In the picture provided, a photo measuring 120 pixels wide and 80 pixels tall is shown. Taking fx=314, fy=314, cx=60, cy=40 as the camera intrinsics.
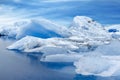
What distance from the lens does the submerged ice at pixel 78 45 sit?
19.7 feet

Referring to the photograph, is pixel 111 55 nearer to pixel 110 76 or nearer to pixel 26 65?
pixel 110 76

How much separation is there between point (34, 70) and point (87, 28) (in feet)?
20.6

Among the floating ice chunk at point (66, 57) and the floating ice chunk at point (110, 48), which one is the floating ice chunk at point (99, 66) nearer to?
the floating ice chunk at point (110, 48)

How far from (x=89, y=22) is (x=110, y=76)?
765 cm

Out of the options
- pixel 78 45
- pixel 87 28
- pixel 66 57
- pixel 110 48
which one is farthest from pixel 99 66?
pixel 87 28

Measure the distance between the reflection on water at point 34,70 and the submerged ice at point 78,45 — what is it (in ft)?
0.63

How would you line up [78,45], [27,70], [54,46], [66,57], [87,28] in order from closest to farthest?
[27,70], [66,57], [54,46], [78,45], [87,28]

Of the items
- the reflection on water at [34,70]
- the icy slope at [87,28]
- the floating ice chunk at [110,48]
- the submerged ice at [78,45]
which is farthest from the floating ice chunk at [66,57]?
the icy slope at [87,28]

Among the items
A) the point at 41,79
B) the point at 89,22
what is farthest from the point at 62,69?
the point at 89,22

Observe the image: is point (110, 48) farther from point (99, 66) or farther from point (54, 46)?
point (54, 46)

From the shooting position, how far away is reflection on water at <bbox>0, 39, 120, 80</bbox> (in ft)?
19.9

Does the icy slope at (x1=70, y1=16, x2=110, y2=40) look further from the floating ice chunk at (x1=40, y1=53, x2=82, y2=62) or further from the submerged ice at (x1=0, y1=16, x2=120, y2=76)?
the floating ice chunk at (x1=40, y1=53, x2=82, y2=62)

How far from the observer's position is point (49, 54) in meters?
8.40

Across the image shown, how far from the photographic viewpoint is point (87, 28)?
42.7 ft
